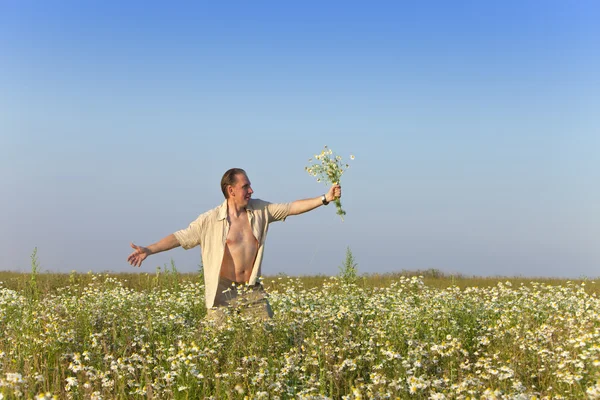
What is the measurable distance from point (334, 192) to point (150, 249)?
287cm

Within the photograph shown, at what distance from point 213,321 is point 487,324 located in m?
4.18

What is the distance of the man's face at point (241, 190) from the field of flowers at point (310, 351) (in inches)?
64.2

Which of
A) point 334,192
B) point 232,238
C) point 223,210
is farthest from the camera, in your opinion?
point 223,210

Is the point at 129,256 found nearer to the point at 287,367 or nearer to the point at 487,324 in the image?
the point at 287,367

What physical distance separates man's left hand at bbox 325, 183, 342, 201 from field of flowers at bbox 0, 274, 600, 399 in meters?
1.58

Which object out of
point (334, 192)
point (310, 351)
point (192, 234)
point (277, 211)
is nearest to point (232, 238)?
point (192, 234)

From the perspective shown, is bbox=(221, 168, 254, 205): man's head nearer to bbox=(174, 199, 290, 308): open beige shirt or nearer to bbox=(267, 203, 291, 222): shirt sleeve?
bbox=(174, 199, 290, 308): open beige shirt

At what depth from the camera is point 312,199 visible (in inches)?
371

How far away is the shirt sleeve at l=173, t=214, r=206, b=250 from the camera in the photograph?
9625mm

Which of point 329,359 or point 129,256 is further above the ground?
point 129,256

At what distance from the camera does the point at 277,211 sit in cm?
970

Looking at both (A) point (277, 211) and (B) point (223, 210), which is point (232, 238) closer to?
(B) point (223, 210)

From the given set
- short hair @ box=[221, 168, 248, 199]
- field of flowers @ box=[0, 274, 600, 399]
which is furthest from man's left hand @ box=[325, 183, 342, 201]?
field of flowers @ box=[0, 274, 600, 399]

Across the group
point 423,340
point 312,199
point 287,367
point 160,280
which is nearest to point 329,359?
point 287,367
